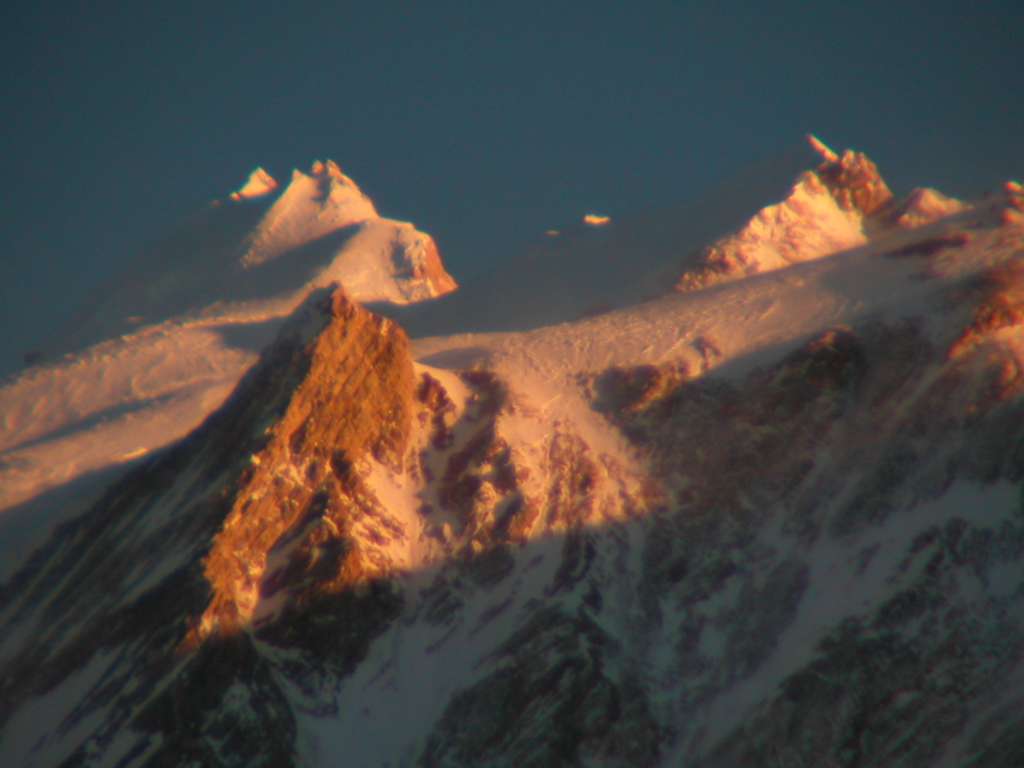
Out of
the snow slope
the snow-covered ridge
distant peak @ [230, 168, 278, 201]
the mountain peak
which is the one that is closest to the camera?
the snow slope

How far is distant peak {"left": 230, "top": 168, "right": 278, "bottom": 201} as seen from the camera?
78062 mm

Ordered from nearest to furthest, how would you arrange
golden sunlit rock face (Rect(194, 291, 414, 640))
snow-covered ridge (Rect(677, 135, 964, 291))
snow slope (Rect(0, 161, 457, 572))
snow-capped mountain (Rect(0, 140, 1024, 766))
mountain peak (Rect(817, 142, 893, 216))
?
1. snow-capped mountain (Rect(0, 140, 1024, 766))
2. golden sunlit rock face (Rect(194, 291, 414, 640))
3. snow slope (Rect(0, 161, 457, 572))
4. snow-covered ridge (Rect(677, 135, 964, 291))
5. mountain peak (Rect(817, 142, 893, 216))

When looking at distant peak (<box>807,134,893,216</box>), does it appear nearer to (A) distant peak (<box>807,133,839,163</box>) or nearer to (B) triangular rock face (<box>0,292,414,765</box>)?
(A) distant peak (<box>807,133,839,163</box>)

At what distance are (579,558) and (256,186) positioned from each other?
6462 centimetres

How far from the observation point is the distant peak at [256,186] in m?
78.1

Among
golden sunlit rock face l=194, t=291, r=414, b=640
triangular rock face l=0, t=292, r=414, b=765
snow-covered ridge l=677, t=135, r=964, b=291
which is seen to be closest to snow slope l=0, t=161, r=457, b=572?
triangular rock face l=0, t=292, r=414, b=765

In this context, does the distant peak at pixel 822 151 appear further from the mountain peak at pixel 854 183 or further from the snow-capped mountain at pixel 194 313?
the snow-capped mountain at pixel 194 313

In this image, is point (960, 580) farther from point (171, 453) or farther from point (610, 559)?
point (171, 453)

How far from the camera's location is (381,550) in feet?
91.0

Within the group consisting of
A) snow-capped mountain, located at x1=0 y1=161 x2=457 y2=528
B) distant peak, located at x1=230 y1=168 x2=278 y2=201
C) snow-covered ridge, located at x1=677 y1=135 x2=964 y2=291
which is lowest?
snow-covered ridge, located at x1=677 y1=135 x2=964 y2=291

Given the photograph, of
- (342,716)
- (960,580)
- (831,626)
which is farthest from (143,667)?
(960,580)

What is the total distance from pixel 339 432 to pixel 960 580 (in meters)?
20.5

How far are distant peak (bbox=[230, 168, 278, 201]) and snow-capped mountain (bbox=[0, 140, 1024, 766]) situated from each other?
49756mm

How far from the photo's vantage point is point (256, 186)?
263 feet
